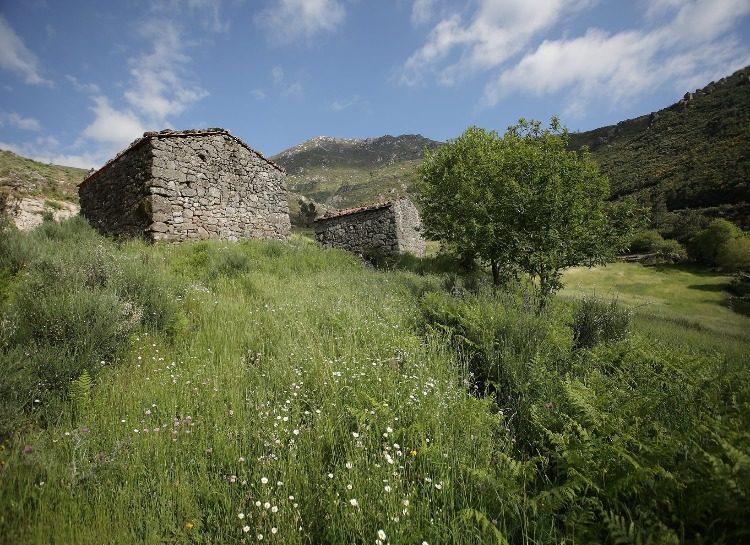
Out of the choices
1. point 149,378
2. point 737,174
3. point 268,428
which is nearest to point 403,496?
point 268,428

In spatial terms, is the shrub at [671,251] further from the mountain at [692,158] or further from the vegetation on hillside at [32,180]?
the vegetation on hillside at [32,180]

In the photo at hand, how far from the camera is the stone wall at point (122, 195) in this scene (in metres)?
11.2

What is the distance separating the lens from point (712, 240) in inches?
1388

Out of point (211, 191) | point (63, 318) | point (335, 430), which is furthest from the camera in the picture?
point (211, 191)

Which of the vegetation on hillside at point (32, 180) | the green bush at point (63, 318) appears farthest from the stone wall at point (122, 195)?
the green bush at point (63, 318)

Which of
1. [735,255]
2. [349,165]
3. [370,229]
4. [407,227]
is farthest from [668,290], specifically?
[349,165]

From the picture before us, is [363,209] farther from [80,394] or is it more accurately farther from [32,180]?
[32,180]

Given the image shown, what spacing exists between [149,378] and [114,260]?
3.88 metres

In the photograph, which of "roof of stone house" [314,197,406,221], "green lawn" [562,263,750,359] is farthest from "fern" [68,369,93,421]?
"green lawn" [562,263,750,359]

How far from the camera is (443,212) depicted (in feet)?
55.4

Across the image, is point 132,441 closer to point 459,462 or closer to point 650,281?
point 459,462

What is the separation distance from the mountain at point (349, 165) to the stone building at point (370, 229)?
6585 centimetres

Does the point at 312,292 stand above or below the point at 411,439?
above

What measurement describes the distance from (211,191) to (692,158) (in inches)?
2692
